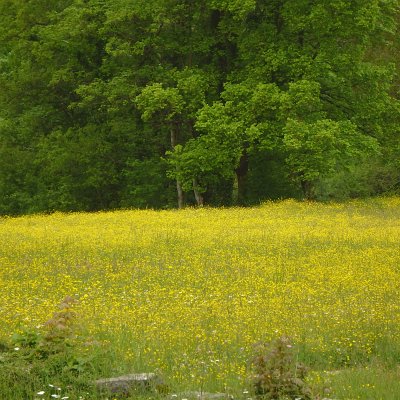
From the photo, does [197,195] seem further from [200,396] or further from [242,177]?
[200,396]

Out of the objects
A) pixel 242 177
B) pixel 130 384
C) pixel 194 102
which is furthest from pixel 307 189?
pixel 130 384

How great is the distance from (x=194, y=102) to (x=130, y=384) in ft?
84.2

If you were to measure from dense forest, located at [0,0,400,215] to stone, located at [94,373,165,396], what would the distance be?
21.6m

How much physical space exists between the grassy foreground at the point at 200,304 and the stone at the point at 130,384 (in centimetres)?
17

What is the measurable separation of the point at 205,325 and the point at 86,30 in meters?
27.1

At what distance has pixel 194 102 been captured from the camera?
33594 mm

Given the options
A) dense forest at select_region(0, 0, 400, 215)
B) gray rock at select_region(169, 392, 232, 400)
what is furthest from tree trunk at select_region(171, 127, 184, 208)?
gray rock at select_region(169, 392, 232, 400)

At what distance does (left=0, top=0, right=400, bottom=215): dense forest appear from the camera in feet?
104

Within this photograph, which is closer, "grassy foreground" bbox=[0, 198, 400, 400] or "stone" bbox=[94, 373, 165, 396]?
"stone" bbox=[94, 373, 165, 396]

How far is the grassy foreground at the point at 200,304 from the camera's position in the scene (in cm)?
914

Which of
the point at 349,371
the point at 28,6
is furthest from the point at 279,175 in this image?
the point at 349,371

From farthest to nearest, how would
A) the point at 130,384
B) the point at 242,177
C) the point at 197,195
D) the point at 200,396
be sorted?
the point at 242,177 → the point at 197,195 → the point at 130,384 → the point at 200,396

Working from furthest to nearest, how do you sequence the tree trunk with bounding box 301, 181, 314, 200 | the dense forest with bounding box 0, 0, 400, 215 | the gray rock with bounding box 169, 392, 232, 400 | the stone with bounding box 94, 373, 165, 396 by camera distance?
the tree trunk with bounding box 301, 181, 314, 200 < the dense forest with bounding box 0, 0, 400, 215 < the stone with bounding box 94, 373, 165, 396 < the gray rock with bounding box 169, 392, 232, 400

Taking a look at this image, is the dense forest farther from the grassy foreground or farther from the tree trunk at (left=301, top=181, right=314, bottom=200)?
the grassy foreground
